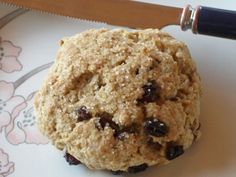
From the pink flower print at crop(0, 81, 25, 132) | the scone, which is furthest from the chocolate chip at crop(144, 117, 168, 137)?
the pink flower print at crop(0, 81, 25, 132)

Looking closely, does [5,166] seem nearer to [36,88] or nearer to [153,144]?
[36,88]

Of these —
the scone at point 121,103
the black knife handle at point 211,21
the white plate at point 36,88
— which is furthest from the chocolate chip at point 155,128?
the black knife handle at point 211,21

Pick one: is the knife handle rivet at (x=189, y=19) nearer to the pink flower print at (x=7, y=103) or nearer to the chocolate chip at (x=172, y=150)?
the chocolate chip at (x=172, y=150)

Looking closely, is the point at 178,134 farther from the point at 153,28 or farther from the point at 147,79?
the point at 153,28

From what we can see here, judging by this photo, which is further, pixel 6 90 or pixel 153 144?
pixel 6 90

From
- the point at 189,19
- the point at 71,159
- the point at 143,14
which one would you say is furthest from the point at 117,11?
the point at 71,159

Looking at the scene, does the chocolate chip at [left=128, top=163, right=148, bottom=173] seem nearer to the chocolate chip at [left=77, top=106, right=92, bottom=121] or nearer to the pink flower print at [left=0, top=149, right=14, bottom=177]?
the chocolate chip at [left=77, top=106, right=92, bottom=121]
